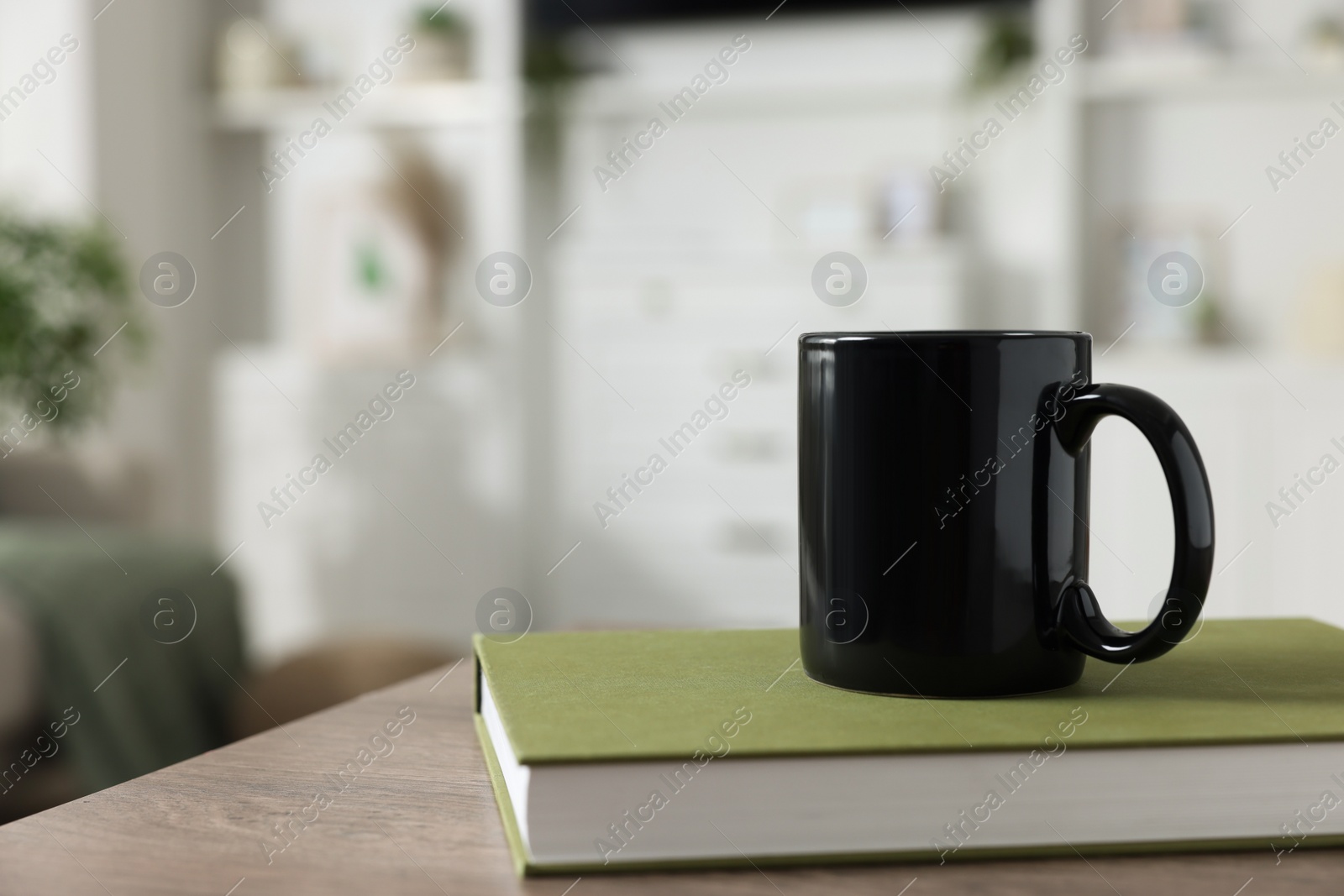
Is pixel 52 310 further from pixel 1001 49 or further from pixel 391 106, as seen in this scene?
pixel 1001 49

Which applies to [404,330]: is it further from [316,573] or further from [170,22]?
[170,22]

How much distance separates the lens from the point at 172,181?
3.34 metres

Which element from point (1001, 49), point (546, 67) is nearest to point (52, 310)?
point (546, 67)

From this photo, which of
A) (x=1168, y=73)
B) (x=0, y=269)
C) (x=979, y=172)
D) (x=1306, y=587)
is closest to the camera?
(x=0, y=269)

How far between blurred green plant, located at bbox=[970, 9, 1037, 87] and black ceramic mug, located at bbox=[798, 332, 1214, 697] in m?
2.56

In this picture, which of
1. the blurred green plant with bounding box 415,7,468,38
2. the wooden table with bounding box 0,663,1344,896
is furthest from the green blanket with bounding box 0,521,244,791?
the blurred green plant with bounding box 415,7,468,38

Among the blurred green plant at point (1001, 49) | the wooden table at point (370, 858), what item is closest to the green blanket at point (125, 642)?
the wooden table at point (370, 858)

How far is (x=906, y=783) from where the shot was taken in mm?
370

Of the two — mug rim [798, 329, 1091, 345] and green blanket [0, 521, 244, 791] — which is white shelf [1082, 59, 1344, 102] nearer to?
green blanket [0, 521, 244, 791]

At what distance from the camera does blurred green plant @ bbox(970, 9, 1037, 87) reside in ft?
9.15

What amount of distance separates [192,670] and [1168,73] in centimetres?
230

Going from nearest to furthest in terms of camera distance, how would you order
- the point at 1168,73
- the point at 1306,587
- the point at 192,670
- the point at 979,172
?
the point at 192,670 < the point at 1306,587 < the point at 1168,73 < the point at 979,172

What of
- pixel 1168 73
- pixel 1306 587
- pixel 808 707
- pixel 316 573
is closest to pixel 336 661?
pixel 316 573

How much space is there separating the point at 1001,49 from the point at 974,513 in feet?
8.54
